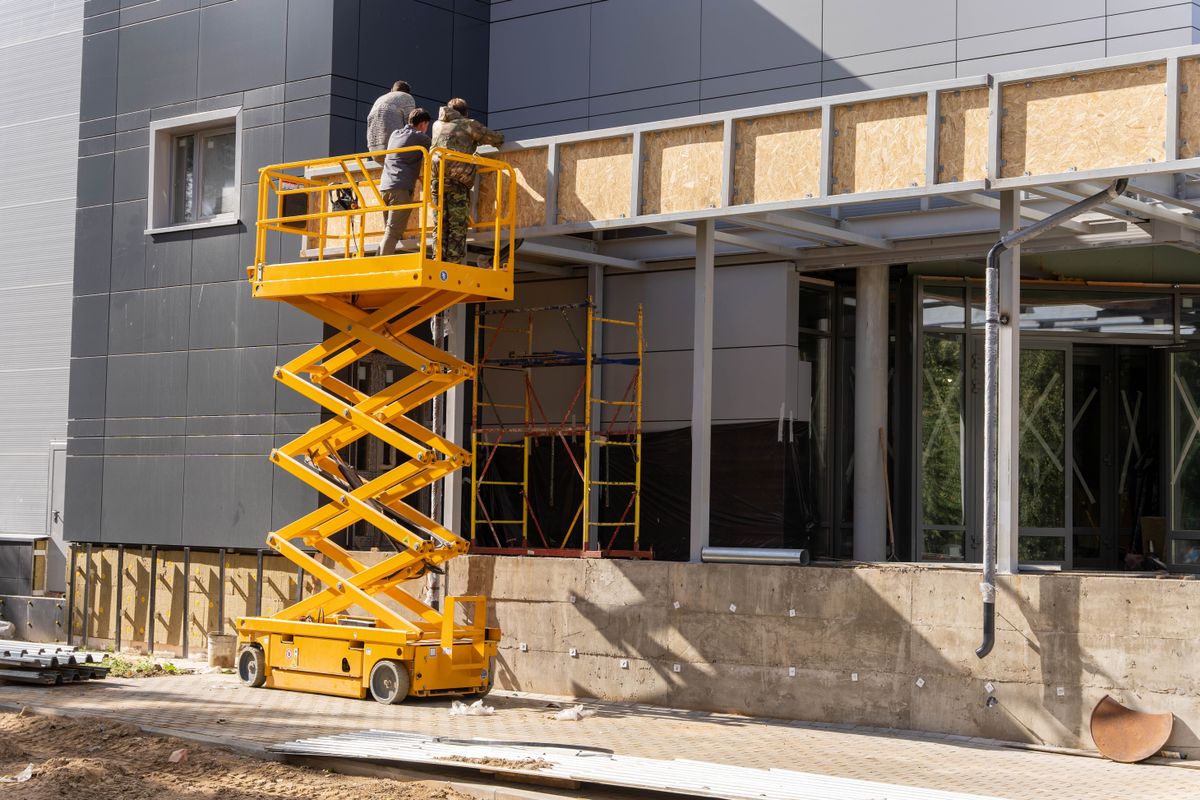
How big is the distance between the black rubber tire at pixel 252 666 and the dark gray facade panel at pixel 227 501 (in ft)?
11.0

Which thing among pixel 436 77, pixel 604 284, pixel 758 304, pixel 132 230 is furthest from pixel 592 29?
pixel 132 230

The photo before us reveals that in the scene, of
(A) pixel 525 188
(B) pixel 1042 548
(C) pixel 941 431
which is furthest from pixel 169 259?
(B) pixel 1042 548

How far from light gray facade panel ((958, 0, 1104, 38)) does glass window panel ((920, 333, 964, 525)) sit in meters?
4.04

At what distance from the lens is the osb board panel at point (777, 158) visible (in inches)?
552

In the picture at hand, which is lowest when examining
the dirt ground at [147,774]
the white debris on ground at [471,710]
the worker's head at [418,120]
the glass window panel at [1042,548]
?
the white debris on ground at [471,710]

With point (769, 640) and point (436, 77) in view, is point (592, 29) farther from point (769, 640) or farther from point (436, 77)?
point (769, 640)

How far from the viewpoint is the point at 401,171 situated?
1545 cm

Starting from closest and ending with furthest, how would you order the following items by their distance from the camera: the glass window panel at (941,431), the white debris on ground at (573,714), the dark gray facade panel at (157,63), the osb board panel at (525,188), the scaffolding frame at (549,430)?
the white debris on ground at (573,714)
the osb board panel at (525,188)
the scaffolding frame at (549,430)
the glass window panel at (941,431)
the dark gray facade panel at (157,63)

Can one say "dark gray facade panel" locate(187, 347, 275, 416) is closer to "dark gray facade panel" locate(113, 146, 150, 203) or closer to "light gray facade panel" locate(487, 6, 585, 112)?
"dark gray facade panel" locate(113, 146, 150, 203)

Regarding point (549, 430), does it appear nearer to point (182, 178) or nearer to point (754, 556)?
point (754, 556)

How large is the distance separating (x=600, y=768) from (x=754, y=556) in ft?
13.6

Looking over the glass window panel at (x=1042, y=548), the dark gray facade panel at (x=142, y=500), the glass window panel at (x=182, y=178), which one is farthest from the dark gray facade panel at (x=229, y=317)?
the glass window panel at (x=1042, y=548)

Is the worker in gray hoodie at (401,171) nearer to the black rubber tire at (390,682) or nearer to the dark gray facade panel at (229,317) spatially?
the black rubber tire at (390,682)

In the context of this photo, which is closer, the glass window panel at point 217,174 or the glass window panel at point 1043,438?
the glass window panel at point 1043,438
